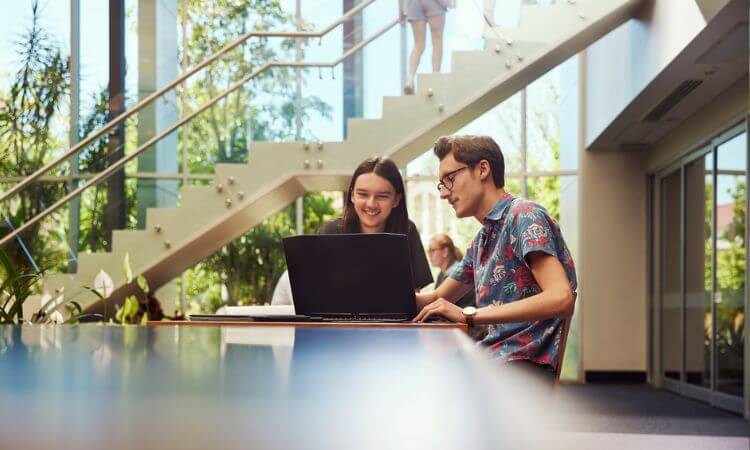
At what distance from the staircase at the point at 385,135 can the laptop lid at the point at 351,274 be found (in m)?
5.35

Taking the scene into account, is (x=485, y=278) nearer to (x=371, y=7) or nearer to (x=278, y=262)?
(x=371, y=7)

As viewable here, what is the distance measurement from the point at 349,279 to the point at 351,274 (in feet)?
0.06

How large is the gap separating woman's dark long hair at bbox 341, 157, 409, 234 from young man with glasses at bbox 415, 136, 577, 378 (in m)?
0.54

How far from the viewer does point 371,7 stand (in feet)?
25.8

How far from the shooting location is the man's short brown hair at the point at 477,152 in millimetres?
2559

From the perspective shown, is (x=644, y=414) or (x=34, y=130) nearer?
(x=644, y=414)

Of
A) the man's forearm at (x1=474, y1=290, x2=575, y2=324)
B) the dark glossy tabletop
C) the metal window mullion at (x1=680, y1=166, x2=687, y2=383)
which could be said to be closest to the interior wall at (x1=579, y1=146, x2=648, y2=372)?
the metal window mullion at (x1=680, y1=166, x2=687, y2=383)

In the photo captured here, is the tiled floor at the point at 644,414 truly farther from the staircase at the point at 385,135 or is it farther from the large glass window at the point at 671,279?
the staircase at the point at 385,135

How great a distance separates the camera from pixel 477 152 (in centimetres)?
256

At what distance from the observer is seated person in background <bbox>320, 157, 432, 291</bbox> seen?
125 inches

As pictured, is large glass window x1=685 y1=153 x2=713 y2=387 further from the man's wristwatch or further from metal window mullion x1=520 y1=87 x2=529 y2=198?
the man's wristwatch

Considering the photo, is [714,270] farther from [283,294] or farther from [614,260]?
[283,294]

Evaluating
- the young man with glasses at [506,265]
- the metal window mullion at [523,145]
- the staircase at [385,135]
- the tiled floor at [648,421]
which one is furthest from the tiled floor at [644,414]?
the young man with glasses at [506,265]

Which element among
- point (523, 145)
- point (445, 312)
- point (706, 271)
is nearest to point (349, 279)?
point (445, 312)
